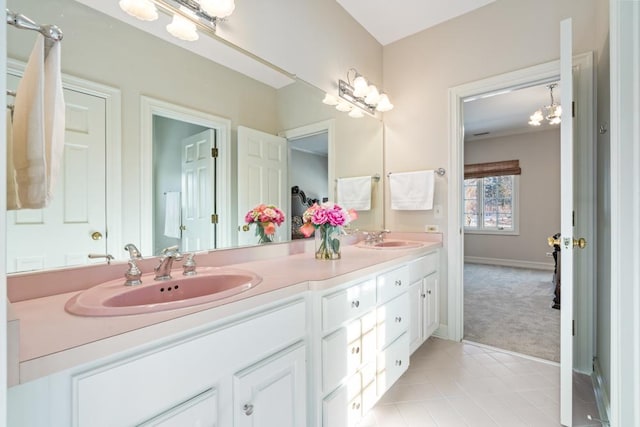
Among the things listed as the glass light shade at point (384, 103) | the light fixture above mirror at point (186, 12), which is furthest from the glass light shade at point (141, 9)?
the glass light shade at point (384, 103)

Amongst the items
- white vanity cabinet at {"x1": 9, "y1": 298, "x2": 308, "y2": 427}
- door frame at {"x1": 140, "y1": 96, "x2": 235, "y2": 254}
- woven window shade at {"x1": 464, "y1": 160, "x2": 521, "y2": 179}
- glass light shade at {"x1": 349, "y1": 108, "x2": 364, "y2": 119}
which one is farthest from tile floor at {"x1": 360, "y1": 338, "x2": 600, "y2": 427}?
woven window shade at {"x1": 464, "y1": 160, "x2": 521, "y2": 179}

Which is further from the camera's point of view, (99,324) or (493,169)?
(493,169)

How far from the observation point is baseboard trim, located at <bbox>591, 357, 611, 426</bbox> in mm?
1497

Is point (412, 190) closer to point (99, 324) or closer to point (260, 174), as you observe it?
point (260, 174)

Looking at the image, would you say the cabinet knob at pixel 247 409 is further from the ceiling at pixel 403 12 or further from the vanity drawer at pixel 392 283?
the ceiling at pixel 403 12

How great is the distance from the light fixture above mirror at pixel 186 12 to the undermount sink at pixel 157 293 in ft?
3.47

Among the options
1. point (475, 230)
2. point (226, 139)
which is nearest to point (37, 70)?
point (226, 139)

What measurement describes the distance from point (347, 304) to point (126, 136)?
1.14m

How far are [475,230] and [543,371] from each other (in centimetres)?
419

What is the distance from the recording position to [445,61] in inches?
96.7

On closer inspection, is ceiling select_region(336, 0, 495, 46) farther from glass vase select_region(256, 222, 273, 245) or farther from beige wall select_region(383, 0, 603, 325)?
glass vase select_region(256, 222, 273, 245)

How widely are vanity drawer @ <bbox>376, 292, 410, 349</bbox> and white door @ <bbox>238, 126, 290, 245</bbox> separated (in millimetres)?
738

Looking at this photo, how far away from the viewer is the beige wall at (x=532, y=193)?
16.1 ft

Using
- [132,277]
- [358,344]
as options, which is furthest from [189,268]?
[358,344]
